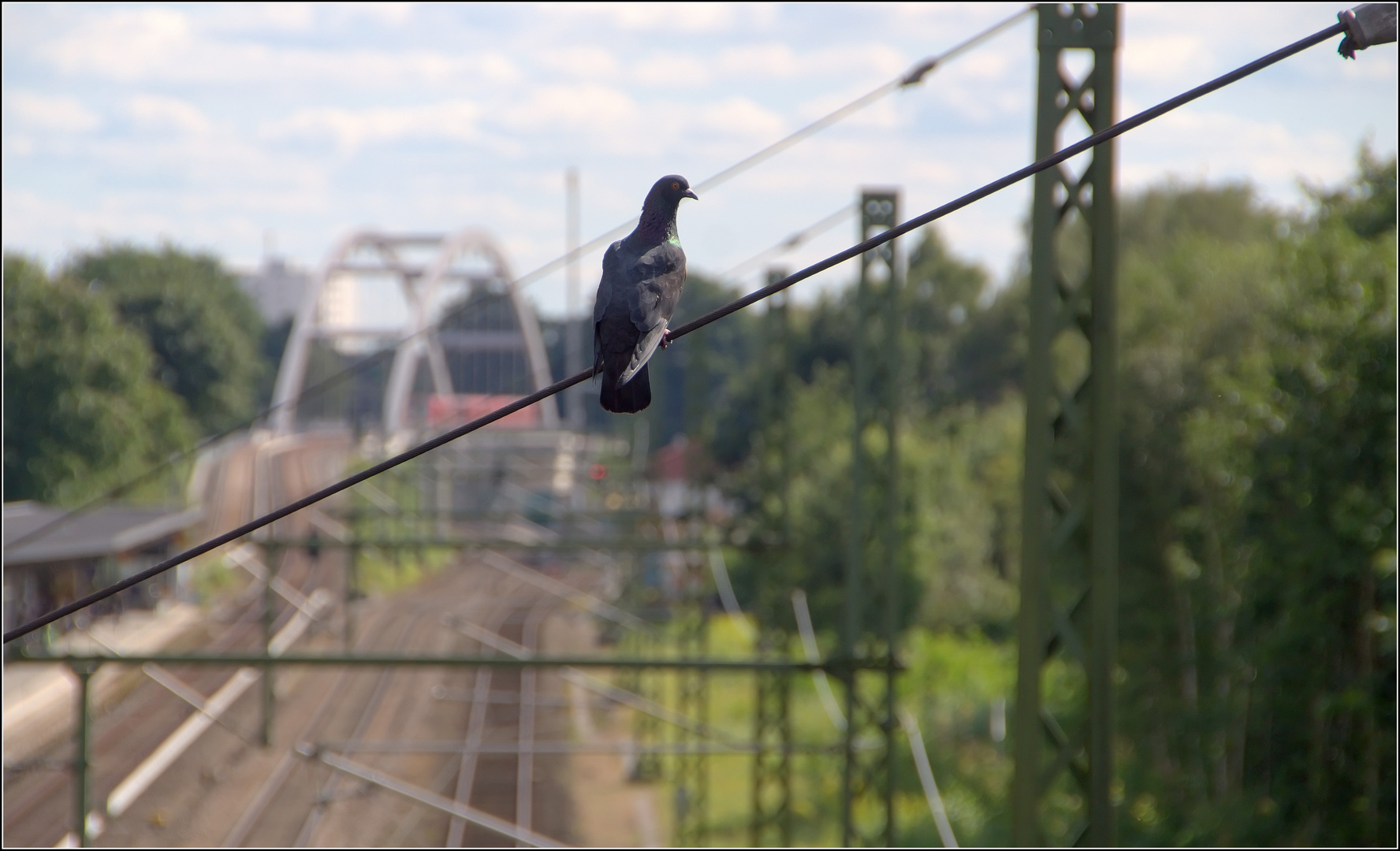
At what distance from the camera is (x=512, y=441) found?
5162 cm

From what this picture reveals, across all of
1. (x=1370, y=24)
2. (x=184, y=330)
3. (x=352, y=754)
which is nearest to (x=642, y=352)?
(x=1370, y=24)

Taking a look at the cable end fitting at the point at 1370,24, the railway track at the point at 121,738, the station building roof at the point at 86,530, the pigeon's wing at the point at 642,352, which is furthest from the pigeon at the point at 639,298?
the station building roof at the point at 86,530

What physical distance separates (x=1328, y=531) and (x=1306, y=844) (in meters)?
3.38

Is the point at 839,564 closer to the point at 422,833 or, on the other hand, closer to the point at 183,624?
the point at 183,624

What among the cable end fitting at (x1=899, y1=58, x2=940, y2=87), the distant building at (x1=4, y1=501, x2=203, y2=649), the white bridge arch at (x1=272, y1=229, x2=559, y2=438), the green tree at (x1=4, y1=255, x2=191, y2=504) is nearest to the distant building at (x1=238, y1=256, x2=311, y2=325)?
the white bridge arch at (x1=272, y1=229, x2=559, y2=438)

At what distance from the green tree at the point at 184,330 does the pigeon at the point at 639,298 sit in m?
51.2

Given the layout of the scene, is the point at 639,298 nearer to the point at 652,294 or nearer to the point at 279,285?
the point at 652,294

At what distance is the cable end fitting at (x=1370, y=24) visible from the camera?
5.03 m

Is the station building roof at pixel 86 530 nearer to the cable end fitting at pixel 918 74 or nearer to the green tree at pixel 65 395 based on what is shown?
the green tree at pixel 65 395

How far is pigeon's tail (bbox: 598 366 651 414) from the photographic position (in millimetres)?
4438

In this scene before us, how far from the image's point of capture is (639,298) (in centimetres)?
464

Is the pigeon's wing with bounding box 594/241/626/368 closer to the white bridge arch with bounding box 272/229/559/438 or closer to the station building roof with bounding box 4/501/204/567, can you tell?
the station building roof with bounding box 4/501/204/567

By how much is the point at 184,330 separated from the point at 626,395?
55.8 metres

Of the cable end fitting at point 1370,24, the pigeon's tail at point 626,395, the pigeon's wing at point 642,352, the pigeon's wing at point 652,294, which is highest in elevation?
the cable end fitting at point 1370,24
